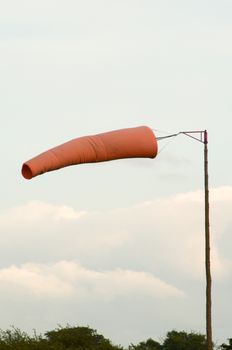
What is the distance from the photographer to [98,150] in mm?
37188

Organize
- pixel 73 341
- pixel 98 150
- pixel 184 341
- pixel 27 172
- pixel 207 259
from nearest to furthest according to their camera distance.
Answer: pixel 27 172 < pixel 98 150 < pixel 207 259 < pixel 73 341 < pixel 184 341

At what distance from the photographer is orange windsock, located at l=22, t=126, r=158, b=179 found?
3509 centimetres

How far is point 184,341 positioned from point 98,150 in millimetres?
80043

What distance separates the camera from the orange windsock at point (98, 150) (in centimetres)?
3509

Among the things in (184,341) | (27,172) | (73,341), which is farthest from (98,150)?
(184,341)

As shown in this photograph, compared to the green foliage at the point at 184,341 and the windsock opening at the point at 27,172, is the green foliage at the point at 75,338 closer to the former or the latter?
the green foliage at the point at 184,341

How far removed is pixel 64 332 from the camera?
97.2 metres

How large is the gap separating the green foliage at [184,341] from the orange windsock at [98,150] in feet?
253

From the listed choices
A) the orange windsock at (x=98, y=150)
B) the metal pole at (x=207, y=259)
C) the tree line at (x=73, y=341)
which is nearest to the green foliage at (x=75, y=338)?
the tree line at (x=73, y=341)

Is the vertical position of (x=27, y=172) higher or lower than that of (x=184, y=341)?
lower

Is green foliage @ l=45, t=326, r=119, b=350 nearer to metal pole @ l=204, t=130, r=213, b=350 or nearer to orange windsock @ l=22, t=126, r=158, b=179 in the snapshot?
metal pole @ l=204, t=130, r=213, b=350

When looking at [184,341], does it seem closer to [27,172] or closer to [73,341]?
[73,341]

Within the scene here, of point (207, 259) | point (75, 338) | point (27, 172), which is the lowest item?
point (27, 172)

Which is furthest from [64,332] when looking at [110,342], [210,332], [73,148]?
[73,148]
